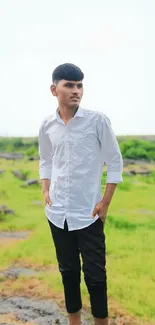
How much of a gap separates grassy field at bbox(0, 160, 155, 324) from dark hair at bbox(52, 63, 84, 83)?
7.19ft

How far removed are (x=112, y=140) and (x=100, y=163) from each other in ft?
A: 0.61

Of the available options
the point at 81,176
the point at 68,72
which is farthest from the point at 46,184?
the point at 68,72

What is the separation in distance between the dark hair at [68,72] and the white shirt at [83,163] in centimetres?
22

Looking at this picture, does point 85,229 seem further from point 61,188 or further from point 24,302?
point 24,302

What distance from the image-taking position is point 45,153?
11.6ft

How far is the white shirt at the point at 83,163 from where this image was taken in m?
3.09

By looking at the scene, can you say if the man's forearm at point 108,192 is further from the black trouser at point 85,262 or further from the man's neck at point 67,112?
the man's neck at point 67,112

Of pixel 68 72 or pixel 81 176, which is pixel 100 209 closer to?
pixel 81 176

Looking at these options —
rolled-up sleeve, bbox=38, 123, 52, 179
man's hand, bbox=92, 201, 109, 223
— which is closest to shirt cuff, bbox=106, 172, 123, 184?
man's hand, bbox=92, 201, 109, 223

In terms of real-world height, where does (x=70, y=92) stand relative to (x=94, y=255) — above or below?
above

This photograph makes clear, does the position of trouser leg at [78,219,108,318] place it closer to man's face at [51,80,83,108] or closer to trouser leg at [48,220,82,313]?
trouser leg at [48,220,82,313]

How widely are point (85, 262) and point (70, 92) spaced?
1.11 m

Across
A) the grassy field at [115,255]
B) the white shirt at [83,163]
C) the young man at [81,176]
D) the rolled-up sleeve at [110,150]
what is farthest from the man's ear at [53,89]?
the grassy field at [115,255]

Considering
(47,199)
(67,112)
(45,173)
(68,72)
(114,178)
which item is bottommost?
(47,199)
